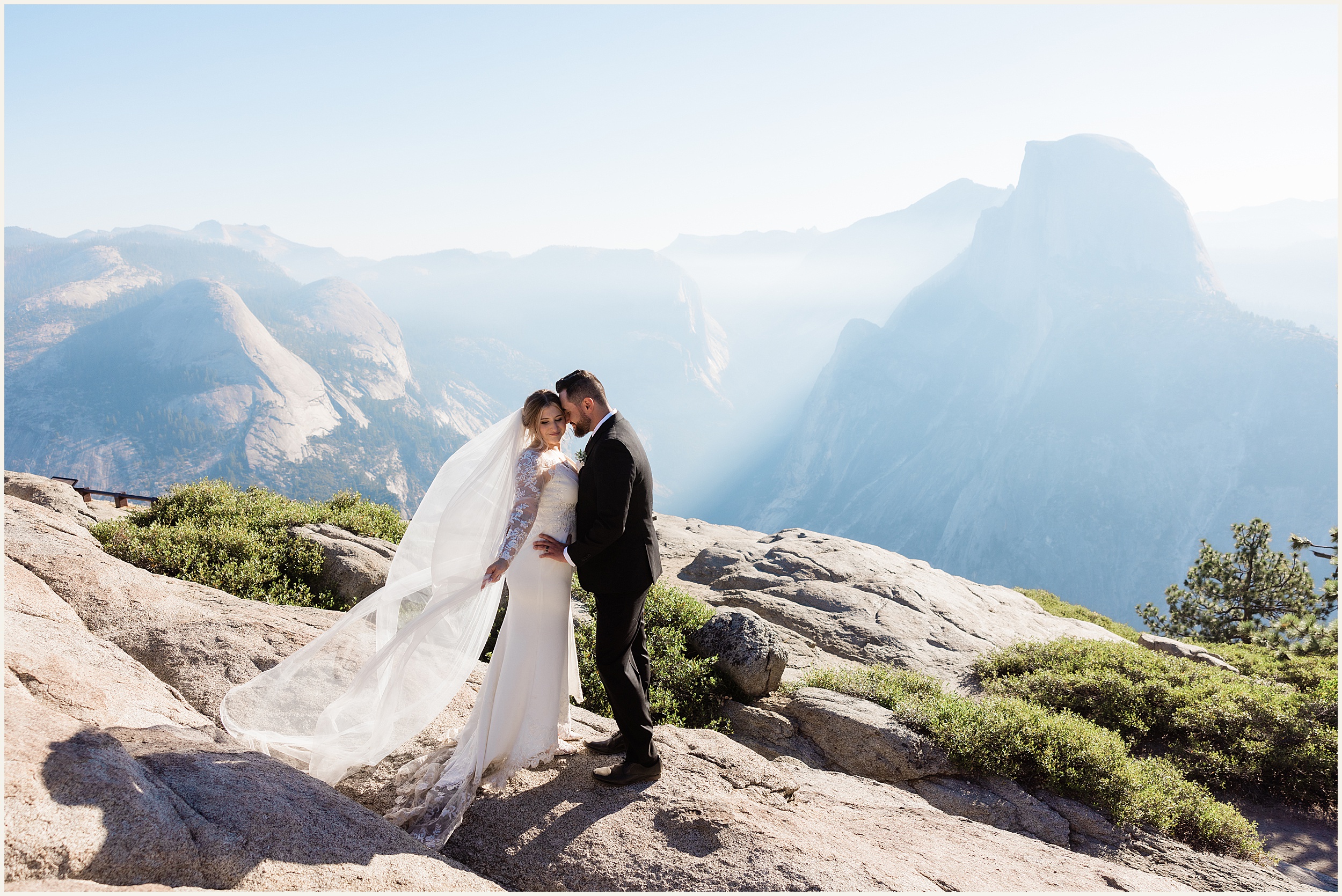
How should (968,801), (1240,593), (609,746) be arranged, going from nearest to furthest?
(609,746), (968,801), (1240,593)

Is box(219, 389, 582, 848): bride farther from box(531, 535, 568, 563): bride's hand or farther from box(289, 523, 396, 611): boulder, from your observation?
box(289, 523, 396, 611): boulder

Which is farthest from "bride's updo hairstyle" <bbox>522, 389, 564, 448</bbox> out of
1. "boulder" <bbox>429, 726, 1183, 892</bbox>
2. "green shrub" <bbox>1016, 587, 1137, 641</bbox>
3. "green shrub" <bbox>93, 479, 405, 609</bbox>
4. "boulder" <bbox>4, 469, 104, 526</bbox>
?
"green shrub" <bbox>1016, 587, 1137, 641</bbox>

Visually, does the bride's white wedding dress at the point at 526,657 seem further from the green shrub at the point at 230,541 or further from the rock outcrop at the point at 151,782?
the green shrub at the point at 230,541

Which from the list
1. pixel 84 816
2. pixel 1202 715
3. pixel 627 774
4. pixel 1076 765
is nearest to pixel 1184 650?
pixel 1202 715

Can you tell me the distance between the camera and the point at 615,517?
5.03 meters

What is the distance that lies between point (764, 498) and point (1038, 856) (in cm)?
18887

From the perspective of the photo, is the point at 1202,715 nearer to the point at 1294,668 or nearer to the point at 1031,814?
the point at 1031,814

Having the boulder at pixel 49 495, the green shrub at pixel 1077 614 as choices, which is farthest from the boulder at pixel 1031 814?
the boulder at pixel 49 495

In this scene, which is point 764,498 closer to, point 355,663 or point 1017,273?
point 1017,273

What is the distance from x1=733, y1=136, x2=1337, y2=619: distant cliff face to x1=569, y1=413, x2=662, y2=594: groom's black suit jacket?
136 m

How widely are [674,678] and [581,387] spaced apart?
4855mm

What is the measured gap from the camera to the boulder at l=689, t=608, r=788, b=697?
871 cm

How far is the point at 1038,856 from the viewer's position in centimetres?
550

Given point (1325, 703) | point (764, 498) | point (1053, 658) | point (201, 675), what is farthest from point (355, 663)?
point (764, 498)
